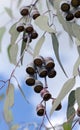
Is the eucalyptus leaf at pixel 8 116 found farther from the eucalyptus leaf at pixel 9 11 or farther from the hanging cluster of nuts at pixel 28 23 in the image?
the eucalyptus leaf at pixel 9 11

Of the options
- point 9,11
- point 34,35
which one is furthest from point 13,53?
point 9,11

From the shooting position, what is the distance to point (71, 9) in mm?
988

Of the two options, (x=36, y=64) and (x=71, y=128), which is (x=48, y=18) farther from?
(x=71, y=128)

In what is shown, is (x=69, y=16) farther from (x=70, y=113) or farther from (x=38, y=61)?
(x=70, y=113)

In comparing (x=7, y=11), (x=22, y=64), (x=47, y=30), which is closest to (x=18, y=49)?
(x=22, y=64)

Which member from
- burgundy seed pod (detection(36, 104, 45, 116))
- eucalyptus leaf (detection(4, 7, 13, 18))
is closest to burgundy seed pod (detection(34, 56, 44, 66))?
burgundy seed pod (detection(36, 104, 45, 116))

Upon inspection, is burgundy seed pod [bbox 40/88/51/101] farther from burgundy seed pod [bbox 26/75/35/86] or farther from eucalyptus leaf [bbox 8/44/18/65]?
eucalyptus leaf [bbox 8/44/18/65]

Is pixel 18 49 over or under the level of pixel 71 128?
over

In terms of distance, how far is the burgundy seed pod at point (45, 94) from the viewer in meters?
0.97

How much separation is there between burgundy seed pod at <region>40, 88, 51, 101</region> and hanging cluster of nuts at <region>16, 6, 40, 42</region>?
128mm

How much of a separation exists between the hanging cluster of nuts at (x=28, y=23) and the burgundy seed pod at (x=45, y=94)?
0.13m

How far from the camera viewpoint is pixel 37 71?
39.1 inches

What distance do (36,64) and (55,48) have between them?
2.3 inches

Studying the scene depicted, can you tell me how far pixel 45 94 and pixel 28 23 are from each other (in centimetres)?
17
